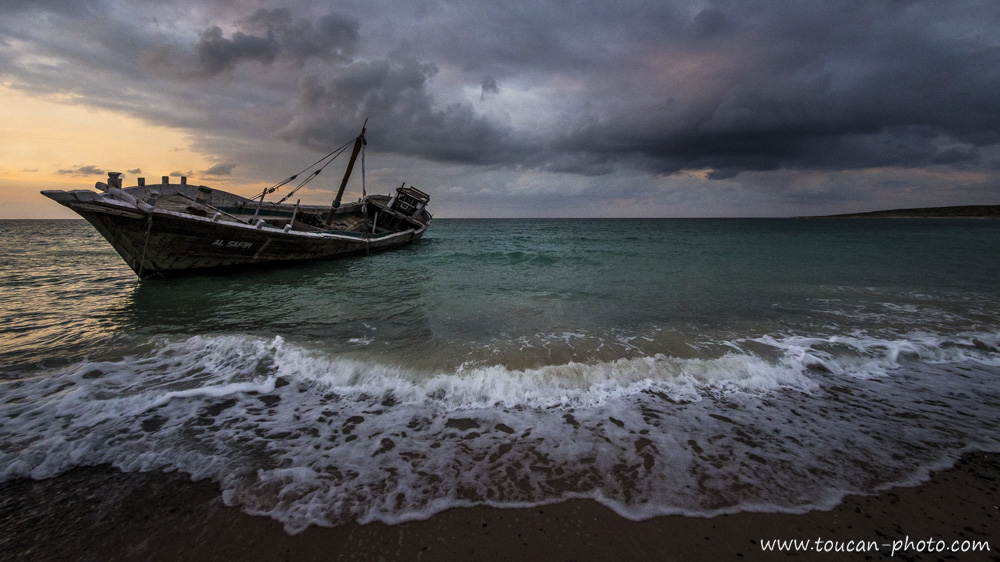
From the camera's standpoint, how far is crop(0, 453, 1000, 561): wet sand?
2375 mm

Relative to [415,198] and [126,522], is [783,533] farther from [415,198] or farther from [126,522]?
[415,198]

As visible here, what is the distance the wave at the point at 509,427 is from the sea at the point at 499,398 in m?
0.03

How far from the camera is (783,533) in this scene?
2539 millimetres

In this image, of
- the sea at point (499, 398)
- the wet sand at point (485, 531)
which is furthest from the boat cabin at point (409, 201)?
the wet sand at point (485, 531)

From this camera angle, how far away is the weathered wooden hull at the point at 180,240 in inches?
433

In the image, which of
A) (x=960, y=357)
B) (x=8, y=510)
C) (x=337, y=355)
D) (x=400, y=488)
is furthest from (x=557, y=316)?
(x=8, y=510)

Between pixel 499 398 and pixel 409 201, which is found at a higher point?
pixel 409 201

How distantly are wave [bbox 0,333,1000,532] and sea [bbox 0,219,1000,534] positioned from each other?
1.0 inches

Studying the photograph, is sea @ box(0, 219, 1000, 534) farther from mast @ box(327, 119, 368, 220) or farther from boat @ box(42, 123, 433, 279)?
mast @ box(327, 119, 368, 220)

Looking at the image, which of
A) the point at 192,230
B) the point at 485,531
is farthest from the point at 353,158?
the point at 485,531

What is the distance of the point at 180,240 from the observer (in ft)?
40.2

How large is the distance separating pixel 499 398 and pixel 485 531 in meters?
2.08

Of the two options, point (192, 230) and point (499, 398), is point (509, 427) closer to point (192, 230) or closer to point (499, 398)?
point (499, 398)

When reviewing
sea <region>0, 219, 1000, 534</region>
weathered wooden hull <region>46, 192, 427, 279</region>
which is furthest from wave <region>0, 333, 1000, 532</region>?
weathered wooden hull <region>46, 192, 427, 279</region>
